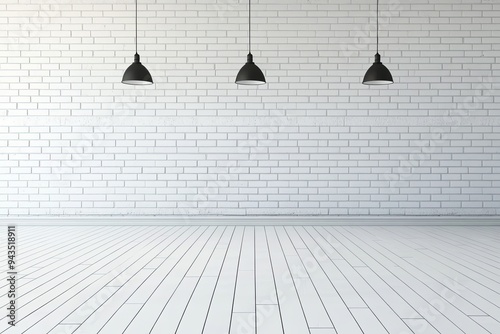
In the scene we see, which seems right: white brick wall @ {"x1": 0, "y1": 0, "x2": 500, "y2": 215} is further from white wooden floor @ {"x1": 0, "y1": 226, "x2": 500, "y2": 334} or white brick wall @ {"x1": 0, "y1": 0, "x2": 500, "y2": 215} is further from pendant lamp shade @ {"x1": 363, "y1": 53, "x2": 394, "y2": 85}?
pendant lamp shade @ {"x1": 363, "y1": 53, "x2": 394, "y2": 85}

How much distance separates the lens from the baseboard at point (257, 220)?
7539 mm

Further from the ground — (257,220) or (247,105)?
(247,105)

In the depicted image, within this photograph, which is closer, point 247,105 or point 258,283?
point 258,283

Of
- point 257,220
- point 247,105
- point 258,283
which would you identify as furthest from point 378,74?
point 258,283

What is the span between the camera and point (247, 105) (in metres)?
7.63

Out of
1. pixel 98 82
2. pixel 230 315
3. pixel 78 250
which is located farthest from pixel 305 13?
pixel 230 315

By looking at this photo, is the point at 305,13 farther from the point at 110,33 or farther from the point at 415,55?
the point at 110,33

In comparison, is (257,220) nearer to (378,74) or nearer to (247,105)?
(247,105)

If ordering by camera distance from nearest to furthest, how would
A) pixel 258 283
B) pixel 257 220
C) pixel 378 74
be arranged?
pixel 258 283 → pixel 378 74 → pixel 257 220

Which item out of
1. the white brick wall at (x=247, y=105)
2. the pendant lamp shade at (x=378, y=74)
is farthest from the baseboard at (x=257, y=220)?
the pendant lamp shade at (x=378, y=74)

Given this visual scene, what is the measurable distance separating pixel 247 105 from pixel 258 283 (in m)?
4.32

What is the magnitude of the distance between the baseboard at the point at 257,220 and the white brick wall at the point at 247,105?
15 cm

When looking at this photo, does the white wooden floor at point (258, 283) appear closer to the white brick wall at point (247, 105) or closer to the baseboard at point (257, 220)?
the baseboard at point (257, 220)

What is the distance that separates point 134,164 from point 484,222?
5685 millimetres
